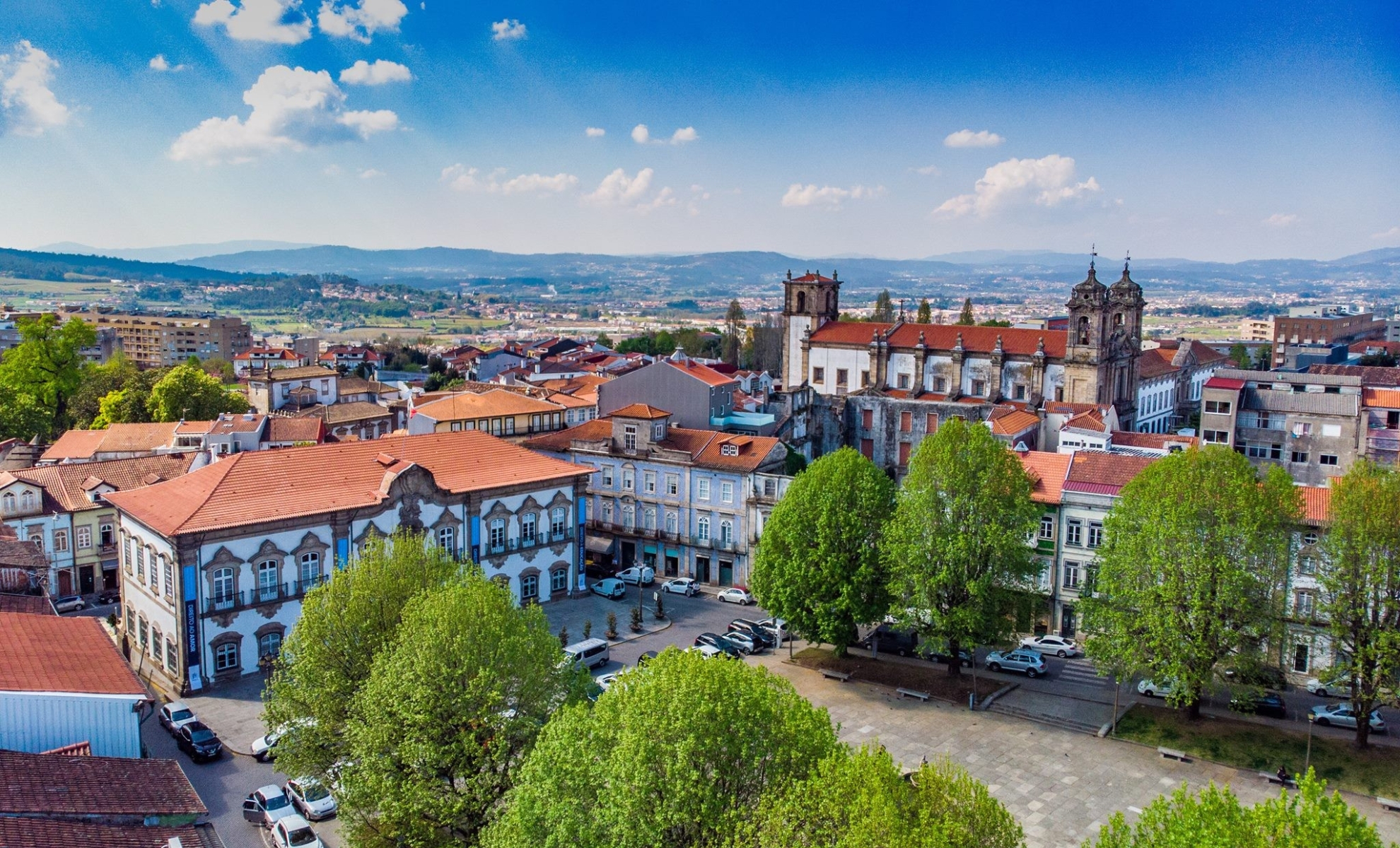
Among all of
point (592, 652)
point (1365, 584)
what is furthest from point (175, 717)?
point (1365, 584)

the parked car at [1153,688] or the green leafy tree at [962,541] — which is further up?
the green leafy tree at [962,541]

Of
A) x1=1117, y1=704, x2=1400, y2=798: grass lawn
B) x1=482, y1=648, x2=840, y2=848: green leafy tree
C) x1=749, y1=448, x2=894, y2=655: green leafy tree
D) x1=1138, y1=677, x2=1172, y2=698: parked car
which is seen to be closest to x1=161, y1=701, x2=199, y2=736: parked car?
x1=482, y1=648, x2=840, y2=848: green leafy tree

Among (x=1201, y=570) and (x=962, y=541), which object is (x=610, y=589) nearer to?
(x=962, y=541)

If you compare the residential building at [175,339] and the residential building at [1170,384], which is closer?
the residential building at [1170,384]

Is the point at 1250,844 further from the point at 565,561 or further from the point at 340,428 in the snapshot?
the point at 340,428

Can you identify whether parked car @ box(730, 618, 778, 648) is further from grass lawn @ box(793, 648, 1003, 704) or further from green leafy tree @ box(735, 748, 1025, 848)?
green leafy tree @ box(735, 748, 1025, 848)

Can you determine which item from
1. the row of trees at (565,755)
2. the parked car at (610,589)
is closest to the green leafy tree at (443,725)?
the row of trees at (565,755)

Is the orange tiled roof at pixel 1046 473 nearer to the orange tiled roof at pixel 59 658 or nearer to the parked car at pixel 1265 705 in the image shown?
the parked car at pixel 1265 705
